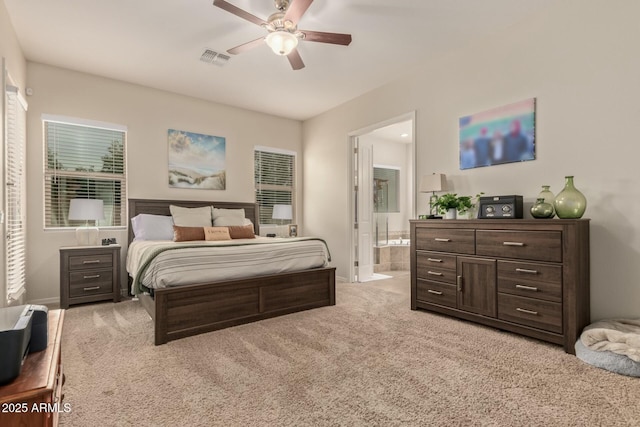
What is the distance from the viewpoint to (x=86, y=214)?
377cm

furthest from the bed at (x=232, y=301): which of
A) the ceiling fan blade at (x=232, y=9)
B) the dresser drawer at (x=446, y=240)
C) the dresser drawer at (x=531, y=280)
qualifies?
the ceiling fan blade at (x=232, y=9)

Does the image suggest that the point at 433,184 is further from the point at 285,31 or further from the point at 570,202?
the point at 285,31

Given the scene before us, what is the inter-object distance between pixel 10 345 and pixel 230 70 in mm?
3764

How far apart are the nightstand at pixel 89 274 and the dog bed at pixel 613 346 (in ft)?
15.3

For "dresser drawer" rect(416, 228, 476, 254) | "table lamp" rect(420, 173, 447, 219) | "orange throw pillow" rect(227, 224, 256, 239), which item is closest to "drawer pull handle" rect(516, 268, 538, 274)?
"dresser drawer" rect(416, 228, 476, 254)

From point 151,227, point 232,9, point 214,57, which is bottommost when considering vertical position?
point 151,227

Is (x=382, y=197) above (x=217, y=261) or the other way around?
above

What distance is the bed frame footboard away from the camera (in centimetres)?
272

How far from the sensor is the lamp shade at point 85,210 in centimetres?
373

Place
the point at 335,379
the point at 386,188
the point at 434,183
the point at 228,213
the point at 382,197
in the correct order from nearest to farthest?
the point at 335,379, the point at 434,183, the point at 228,213, the point at 382,197, the point at 386,188

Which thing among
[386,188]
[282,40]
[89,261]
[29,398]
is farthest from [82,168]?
[386,188]

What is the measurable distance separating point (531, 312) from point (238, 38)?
3732 mm

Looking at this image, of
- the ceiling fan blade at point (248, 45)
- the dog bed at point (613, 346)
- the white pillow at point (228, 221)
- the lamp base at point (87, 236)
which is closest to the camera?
the dog bed at point (613, 346)

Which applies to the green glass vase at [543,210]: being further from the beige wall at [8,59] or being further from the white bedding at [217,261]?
the beige wall at [8,59]
